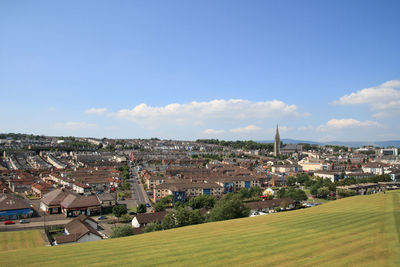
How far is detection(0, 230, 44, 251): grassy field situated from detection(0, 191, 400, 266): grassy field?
801cm

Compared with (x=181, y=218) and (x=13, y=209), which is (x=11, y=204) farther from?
(x=181, y=218)

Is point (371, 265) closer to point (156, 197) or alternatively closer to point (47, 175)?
point (156, 197)

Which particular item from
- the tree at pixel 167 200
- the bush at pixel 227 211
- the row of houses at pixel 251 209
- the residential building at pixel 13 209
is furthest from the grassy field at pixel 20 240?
the tree at pixel 167 200

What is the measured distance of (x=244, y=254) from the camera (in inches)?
545

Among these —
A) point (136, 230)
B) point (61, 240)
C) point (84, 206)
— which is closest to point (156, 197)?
point (84, 206)

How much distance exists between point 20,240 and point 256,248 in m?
21.6

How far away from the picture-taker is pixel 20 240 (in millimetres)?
24750

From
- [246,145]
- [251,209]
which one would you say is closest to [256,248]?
[251,209]

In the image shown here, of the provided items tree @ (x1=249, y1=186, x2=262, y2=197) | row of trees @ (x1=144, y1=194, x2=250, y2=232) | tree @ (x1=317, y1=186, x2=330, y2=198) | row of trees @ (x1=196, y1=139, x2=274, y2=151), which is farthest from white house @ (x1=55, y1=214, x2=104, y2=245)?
row of trees @ (x1=196, y1=139, x2=274, y2=151)

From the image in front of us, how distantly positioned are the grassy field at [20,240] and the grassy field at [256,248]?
8.01 meters

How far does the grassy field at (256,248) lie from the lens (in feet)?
42.0

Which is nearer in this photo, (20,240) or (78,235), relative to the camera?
(78,235)

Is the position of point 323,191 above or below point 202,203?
above

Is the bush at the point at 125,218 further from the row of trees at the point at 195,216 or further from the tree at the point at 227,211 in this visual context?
the tree at the point at 227,211
